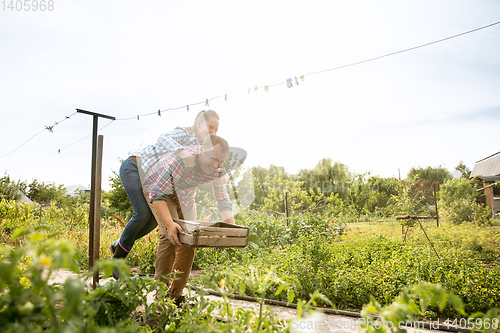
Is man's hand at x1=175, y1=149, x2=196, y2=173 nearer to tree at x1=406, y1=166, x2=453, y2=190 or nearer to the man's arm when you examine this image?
the man's arm

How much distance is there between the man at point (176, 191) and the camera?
188cm

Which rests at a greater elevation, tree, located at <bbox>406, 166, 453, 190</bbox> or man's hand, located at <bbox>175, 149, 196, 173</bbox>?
tree, located at <bbox>406, 166, 453, 190</bbox>

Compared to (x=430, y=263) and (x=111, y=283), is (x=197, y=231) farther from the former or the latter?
(x=430, y=263)

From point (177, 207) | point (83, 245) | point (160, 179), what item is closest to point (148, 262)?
point (83, 245)

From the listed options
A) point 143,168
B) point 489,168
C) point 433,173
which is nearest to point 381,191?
point 489,168

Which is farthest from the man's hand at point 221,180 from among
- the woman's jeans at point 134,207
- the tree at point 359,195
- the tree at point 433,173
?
the tree at point 433,173

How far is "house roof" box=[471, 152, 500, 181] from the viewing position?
944 cm

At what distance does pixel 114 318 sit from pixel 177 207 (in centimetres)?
119

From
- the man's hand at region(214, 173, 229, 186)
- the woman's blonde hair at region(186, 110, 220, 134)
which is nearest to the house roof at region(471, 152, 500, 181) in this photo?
the man's hand at region(214, 173, 229, 186)

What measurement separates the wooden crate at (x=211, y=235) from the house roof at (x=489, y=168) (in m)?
10.5

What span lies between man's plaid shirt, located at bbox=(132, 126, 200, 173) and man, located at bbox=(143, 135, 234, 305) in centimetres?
9

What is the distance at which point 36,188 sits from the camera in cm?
1988

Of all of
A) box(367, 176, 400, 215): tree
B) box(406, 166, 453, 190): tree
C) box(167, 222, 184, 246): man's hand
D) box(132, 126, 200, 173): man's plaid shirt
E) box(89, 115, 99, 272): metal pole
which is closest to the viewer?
box(167, 222, 184, 246): man's hand

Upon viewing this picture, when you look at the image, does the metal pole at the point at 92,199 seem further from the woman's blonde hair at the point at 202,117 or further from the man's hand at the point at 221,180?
the man's hand at the point at 221,180
